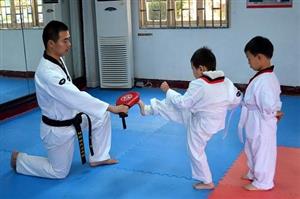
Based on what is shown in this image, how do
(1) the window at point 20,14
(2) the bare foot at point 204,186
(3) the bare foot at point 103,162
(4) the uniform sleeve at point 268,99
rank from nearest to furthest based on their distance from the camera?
(4) the uniform sleeve at point 268,99
(2) the bare foot at point 204,186
(3) the bare foot at point 103,162
(1) the window at point 20,14

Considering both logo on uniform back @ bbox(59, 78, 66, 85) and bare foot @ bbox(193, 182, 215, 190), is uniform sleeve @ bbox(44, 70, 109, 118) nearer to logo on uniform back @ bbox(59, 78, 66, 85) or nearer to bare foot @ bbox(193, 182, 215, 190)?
logo on uniform back @ bbox(59, 78, 66, 85)

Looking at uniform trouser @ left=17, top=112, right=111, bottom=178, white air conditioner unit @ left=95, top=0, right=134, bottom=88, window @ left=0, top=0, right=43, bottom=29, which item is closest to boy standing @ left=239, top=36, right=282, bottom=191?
uniform trouser @ left=17, top=112, right=111, bottom=178

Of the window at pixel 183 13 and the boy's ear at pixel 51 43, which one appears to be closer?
the boy's ear at pixel 51 43

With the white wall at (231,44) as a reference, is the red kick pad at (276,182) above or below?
below

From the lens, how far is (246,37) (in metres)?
6.00

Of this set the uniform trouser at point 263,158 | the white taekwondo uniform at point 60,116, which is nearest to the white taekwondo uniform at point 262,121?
the uniform trouser at point 263,158

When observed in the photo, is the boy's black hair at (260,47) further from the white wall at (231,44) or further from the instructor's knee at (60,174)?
the white wall at (231,44)

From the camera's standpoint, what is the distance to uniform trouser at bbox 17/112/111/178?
3.41 meters

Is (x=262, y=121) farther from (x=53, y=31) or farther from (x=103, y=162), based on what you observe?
(x=53, y=31)

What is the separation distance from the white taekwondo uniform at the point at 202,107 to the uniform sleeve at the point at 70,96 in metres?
0.51

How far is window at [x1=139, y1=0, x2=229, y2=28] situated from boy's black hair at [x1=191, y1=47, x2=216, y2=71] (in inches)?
127

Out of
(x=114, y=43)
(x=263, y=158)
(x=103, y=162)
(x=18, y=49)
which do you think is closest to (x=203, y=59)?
(x=263, y=158)

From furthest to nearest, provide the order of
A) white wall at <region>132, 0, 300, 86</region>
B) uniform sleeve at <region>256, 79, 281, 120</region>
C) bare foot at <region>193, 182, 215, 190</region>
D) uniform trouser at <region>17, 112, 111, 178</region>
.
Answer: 1. white wall at <region>132, 0, 300, 86</region>
2. uniform trouser at <region>17, 112, 111, 178</region>
3. bare foot at <region>193, 182, 215, 190</region>
4. uniform sleeve at <region>256, 79, 281, 120</region>

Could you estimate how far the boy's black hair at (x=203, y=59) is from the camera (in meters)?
2.97
